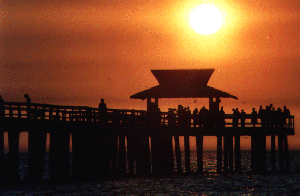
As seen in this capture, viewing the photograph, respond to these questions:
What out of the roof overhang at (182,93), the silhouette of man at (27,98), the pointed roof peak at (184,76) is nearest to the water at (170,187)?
the silhouette of man at (27,98)

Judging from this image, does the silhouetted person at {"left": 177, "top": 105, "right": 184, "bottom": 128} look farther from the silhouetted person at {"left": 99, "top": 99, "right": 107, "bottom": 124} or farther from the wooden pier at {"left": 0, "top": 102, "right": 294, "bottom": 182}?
the silhouetted person at {"left": 99, "top": 99, "right": 107, "bottom": 124}

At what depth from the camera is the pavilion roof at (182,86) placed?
39406 mm

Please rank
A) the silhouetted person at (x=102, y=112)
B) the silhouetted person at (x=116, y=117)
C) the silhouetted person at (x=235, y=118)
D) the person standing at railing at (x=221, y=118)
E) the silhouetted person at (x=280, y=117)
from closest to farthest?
the silhouetted person at (x=102, y=112) → the silhouetted person at (x=116, y=117) → the person standing at railing at (x=221, y=118) → the silhouetted person at (x=235, y=118) → the silhouetted person at (x=280, y=117)

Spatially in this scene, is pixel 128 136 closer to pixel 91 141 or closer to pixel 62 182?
pixel 91 141

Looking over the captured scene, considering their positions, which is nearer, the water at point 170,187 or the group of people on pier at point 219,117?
the water at point 170,187

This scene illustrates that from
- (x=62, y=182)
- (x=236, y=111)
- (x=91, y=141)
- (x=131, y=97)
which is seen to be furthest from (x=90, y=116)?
(x=236, y=111)

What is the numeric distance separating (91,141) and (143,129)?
3.36 meters

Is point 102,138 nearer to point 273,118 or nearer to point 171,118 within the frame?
point 171,118

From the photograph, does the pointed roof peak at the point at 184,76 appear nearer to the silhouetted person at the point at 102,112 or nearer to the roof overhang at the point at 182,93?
the roof overhang at the point at 182,93

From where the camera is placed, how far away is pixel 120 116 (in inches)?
1400

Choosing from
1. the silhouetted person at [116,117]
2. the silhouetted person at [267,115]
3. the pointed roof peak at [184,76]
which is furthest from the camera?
the pointed roof peak at [184,76]

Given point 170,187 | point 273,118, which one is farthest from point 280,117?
point 170,187

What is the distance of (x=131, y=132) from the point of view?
3634 centimetres

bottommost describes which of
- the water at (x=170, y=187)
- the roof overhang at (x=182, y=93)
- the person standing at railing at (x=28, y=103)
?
the water at (x=170, y=187)
